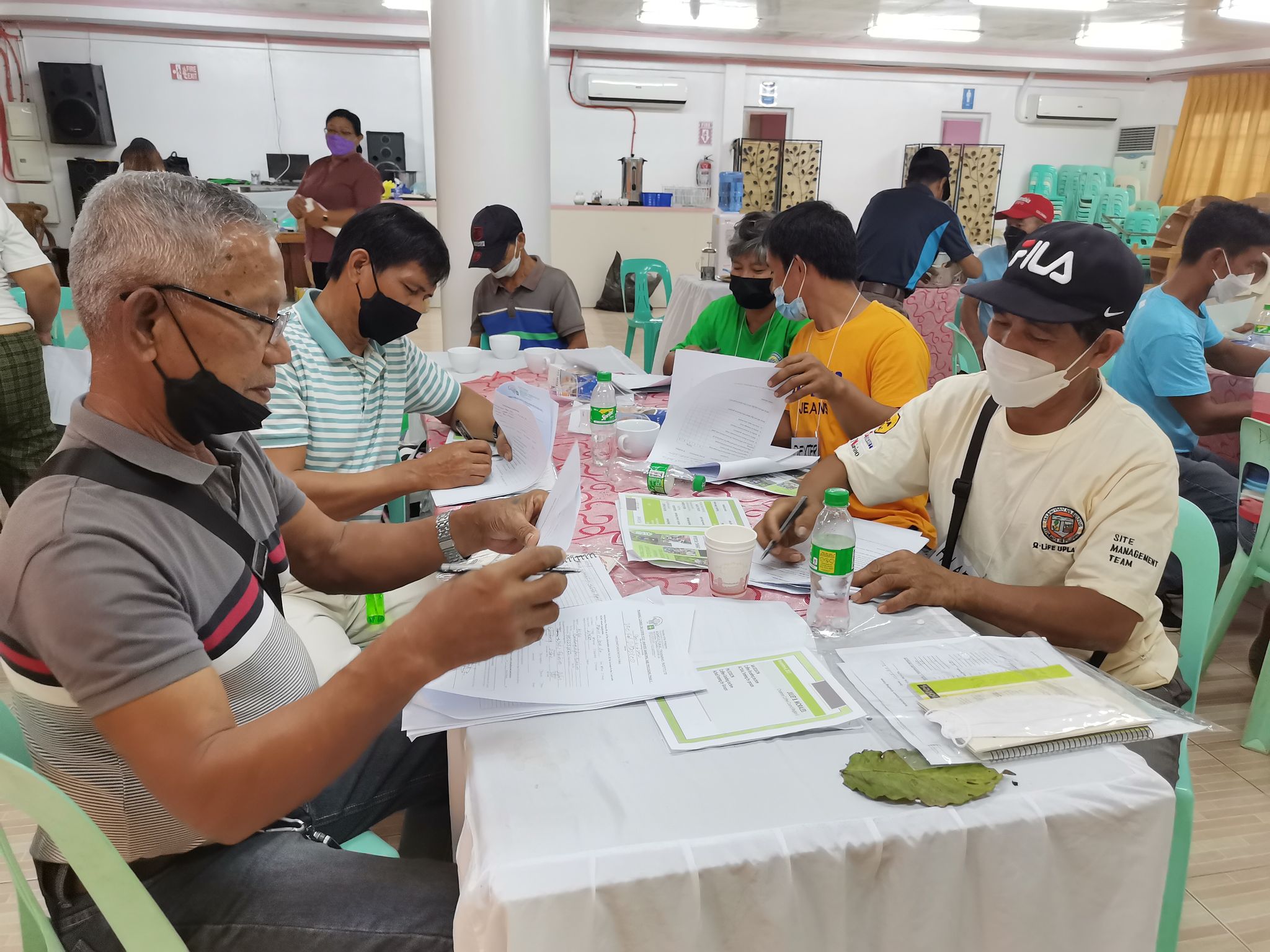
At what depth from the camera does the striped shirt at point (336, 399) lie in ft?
6.26

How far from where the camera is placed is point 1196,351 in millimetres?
2676

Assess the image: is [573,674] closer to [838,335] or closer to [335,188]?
[838,335]

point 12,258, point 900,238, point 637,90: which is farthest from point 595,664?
Answer: point 637,90

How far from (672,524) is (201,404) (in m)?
0.90

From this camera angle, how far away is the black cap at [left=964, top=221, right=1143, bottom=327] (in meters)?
1.42

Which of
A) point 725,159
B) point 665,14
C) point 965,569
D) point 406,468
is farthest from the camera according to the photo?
point 725,159

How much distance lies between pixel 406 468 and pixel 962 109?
12273 millimetres

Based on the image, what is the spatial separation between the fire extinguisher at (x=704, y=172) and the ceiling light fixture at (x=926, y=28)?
2.44 metres

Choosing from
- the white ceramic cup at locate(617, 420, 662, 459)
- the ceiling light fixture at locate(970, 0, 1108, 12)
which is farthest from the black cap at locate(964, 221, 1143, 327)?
the ceiling light fixture at locate(970, 0, 1108, 12)

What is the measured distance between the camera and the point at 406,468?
192cm

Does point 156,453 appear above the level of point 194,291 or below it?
below

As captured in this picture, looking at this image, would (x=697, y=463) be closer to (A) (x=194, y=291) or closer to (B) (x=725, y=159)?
(A) (x=194, y=291)

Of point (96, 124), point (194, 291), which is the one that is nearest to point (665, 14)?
point (96, 124)

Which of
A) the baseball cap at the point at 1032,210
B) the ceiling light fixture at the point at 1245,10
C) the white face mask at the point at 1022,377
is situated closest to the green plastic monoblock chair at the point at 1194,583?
the white face mask at the point at 1022,377
